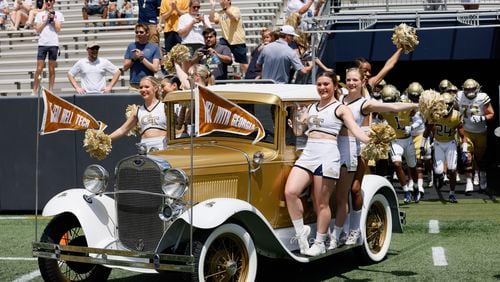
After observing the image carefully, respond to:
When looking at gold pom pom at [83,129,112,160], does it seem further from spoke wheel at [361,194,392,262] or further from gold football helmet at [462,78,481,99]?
gold football helmet at [462,78,481,99]

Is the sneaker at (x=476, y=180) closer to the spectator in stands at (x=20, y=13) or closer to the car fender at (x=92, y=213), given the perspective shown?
the car fender at (x=92, y=213)

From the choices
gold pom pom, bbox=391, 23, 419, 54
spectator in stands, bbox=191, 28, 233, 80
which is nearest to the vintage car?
gold pom pom, bbox=391, 23, 419, 54

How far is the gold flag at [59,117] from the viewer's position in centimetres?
799

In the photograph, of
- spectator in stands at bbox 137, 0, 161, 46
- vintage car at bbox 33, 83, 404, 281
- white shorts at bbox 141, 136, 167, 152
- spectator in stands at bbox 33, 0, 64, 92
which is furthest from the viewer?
spectator in stands at bbox 33, 0, 64, 92

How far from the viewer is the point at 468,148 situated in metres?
15.3

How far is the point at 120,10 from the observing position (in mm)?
21594

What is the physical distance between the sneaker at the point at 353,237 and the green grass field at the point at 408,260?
0.93ft

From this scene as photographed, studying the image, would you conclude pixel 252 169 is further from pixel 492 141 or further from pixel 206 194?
pixel 492 141

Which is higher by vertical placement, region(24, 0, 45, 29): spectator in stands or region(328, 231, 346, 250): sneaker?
region(24, 0, 45, 29): spectator in stands

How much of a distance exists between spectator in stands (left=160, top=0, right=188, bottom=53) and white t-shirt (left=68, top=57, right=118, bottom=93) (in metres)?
1.45

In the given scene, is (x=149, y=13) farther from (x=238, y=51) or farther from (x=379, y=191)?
(x=379, y=191)

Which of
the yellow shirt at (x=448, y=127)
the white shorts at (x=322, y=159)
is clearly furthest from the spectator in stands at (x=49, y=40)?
the white shorts at (x=322, y=159)

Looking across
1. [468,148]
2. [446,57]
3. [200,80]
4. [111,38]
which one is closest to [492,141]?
[446,57]

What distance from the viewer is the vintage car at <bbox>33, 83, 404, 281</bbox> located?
23.6ft
